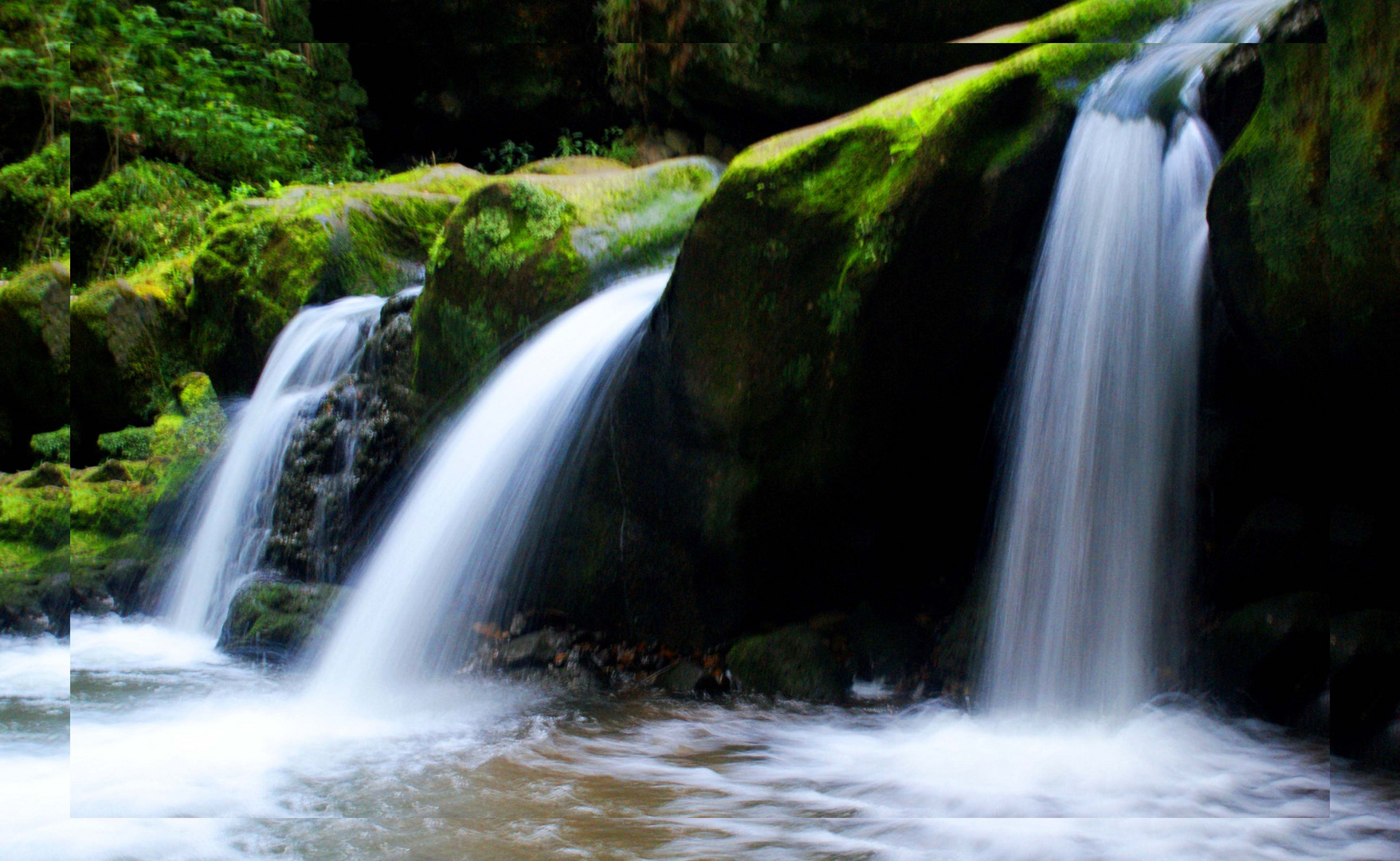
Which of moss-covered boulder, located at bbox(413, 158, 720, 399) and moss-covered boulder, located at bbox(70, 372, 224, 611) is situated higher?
moss-covered boulder, located at bbox(413, 158, 720, 399)

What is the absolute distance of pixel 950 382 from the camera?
9.25 ft

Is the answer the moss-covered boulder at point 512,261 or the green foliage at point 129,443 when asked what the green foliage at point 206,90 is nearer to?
the moss-covered boulder at point 512,261

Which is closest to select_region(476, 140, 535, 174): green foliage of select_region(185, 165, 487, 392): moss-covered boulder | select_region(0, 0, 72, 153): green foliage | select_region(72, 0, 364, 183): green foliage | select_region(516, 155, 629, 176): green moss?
select_region(516, 155, 629, 176): green moss

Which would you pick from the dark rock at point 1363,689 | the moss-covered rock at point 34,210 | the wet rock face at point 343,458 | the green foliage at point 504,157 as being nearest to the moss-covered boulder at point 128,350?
the moss-covered rock at point 34,210

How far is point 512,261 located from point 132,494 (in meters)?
2.48

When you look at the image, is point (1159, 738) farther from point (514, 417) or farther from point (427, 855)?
point (514, 417)

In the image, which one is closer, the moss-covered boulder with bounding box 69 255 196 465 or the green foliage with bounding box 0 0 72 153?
the green foliage with bounding box 0 0 72 153

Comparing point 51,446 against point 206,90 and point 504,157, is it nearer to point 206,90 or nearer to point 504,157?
point 206,90

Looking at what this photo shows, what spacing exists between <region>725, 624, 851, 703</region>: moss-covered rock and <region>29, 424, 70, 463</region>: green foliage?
15.2 feet

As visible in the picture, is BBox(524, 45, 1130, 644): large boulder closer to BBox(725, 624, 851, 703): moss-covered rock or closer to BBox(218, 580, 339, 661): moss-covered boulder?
BBox(725, 624, 851, 703): moss-covered rock

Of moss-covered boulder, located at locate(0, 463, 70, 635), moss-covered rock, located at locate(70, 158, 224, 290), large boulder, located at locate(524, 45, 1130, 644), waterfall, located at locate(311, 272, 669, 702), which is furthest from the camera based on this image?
moss-covered boulder, located at locate(0, 463, 70, 635)

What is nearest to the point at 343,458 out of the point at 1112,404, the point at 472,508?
the point at 472,508

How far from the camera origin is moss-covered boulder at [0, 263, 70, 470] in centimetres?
554

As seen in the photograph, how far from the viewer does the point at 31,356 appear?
562 centimetres
